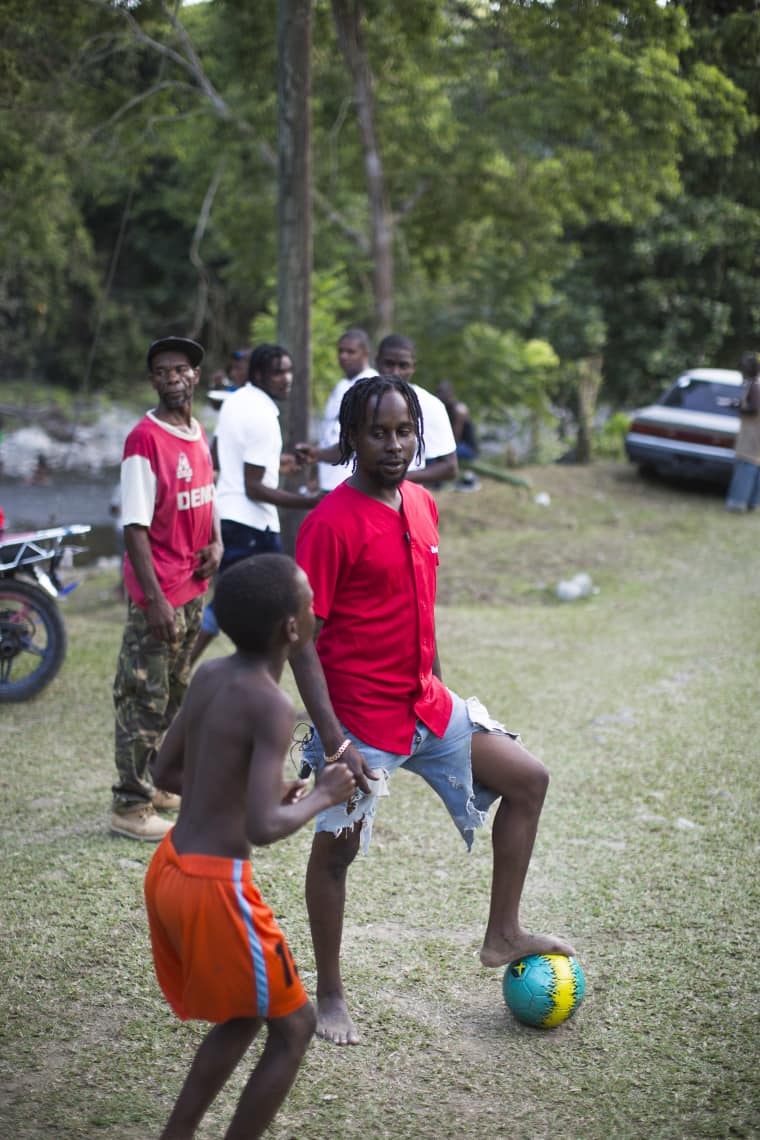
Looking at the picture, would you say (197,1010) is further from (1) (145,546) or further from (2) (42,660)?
(2) (42,660)

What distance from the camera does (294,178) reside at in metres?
8.74

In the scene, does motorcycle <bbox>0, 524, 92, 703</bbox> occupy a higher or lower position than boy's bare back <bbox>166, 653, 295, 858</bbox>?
lower

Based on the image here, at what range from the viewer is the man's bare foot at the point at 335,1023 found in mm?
3506

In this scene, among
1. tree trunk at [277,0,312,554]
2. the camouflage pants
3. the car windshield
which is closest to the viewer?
the camouflage pants

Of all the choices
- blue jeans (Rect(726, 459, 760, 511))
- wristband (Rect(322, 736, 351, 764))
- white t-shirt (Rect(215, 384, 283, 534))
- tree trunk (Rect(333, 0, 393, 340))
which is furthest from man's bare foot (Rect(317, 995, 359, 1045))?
tree trunk (Rect(333, 0, 393, 340))

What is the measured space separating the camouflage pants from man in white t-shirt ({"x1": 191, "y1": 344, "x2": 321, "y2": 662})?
116 cm

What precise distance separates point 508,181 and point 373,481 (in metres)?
12.8

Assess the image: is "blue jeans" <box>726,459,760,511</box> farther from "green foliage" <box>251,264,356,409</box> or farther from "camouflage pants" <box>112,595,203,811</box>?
"camouflage pants" <box>112,595,203,811</box>

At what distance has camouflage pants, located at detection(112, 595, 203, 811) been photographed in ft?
16.2

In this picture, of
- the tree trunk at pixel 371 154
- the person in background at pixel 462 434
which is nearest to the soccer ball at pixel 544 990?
the person in background at pixel 462 434

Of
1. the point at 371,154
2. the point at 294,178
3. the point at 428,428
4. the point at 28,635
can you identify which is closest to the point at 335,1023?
the point at 428,428

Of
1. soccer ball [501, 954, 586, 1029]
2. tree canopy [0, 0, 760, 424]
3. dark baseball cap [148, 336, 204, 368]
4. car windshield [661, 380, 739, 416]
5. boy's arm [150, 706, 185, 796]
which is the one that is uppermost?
tree canopy [0, 0, 760, 424]

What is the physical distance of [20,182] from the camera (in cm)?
1283

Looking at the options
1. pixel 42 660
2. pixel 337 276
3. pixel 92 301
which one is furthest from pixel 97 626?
pixel 92 301
